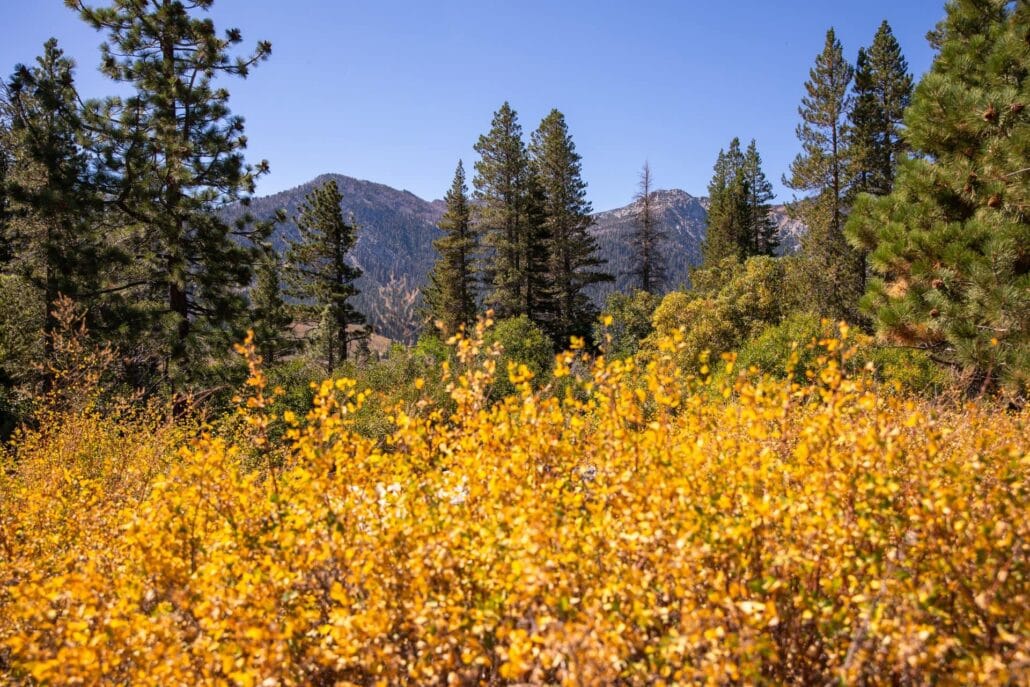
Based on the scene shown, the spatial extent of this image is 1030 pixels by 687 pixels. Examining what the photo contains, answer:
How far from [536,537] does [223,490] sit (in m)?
1.96

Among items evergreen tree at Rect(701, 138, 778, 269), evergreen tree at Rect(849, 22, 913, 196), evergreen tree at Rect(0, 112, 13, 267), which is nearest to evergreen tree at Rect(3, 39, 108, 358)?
evergreen tree at Rect(0, 112, 13, 267)

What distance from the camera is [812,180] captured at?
74.9ft

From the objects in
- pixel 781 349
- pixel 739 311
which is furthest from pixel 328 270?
pixel 781 349

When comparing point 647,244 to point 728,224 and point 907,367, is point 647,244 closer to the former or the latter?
point 728,224

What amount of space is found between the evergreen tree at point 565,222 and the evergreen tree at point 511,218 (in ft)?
8.13

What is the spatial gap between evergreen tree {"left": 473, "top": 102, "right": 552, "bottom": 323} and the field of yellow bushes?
1051 inches

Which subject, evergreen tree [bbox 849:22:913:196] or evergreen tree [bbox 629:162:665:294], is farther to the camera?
evergreen tree [bbox 629:162:665:294]

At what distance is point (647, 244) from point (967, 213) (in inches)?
1215

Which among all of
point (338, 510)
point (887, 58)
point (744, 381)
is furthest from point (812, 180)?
point (338, 510)

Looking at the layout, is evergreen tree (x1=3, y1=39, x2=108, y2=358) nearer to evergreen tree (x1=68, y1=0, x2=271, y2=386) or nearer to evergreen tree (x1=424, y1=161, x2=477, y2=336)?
evergreen tree (x1=68, y1=0, x2=271, y2=386)

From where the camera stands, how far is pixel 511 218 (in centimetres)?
3050

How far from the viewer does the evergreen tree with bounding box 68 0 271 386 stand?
500 inches

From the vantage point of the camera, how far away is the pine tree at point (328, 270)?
3095 cm

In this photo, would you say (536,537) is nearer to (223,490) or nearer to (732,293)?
(223,490)
